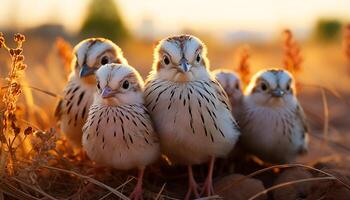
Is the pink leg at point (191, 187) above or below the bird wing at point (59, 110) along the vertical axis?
below

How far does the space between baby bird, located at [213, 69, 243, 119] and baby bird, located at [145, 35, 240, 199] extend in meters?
0.93

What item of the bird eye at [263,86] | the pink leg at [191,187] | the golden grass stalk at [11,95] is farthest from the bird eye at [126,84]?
the bird eye at [263,86]

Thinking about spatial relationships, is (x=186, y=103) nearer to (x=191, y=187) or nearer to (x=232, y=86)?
(x=191, y=187)

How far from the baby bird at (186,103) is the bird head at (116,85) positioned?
0.55 ft

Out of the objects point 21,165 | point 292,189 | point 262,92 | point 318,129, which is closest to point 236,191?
point 292,189

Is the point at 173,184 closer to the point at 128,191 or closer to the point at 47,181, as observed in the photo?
the point at 128,191

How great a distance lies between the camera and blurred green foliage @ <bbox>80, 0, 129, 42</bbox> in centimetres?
2339

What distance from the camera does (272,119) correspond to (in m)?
5.57

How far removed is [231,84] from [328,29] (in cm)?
2588

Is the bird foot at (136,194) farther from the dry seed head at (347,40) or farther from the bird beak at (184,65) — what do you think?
the dry seed head at (347,40)

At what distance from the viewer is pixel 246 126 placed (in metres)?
5.60

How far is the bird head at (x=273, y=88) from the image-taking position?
5.50 metres

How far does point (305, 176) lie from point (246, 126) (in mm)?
814

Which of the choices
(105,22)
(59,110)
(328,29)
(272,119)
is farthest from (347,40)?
(328,29)
